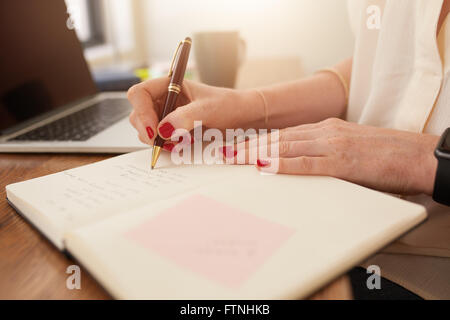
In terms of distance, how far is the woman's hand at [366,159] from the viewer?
0.36 m

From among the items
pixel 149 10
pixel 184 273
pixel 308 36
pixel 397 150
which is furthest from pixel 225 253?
pixel 149 10

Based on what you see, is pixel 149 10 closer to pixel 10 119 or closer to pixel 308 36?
pixel 308 36

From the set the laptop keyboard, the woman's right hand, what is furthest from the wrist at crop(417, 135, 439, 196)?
the laptop keyboard

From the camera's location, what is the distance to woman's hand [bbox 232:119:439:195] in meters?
0.36

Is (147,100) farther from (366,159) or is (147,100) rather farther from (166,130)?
(366,159)

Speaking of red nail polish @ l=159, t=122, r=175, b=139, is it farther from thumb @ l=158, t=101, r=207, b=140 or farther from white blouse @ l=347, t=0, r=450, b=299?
white blouse @ l=347, t=0, r=450, b=299

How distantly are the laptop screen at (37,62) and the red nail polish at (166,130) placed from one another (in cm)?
33

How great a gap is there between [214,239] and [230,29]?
0.93m

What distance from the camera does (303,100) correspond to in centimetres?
62

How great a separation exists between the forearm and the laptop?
0.21 meters

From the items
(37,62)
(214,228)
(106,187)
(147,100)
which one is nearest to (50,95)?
(37,62)
